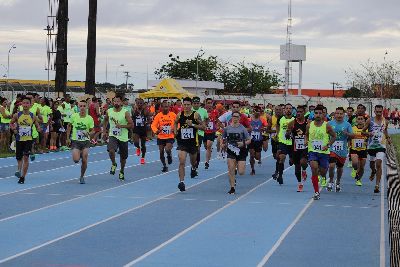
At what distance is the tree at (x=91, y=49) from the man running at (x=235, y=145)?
868 inches

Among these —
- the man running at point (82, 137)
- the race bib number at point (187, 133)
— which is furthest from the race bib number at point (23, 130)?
the race bib number at point (187, 133)

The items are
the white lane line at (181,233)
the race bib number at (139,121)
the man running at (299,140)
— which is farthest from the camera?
the race bib number at (139,121)

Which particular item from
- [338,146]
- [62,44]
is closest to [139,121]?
[338,146]

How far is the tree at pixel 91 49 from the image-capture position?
40.8m

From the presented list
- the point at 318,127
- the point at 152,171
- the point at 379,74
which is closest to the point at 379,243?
the point at 318,127

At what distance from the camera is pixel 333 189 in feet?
68.1

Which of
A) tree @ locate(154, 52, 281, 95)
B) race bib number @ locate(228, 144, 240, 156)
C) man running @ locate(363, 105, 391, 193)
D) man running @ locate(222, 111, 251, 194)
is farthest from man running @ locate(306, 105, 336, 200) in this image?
tree @ locate(154, 52, 281, 95)

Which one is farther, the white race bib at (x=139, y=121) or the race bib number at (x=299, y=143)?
the white race bib at (x=139, y=121)

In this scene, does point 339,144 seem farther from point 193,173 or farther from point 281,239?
point 281,239

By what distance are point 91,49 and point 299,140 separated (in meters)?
22.3

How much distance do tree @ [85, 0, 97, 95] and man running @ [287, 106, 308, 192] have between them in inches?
857

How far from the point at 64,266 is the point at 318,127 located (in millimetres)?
9444

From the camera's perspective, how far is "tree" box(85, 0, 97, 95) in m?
40.8

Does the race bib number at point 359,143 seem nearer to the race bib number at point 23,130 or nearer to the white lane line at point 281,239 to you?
the white lane line at point 281,239
